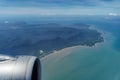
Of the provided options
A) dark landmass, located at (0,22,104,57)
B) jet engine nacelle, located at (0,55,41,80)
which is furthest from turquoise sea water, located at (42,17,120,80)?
jet engine nacelle, located at (0,55,41,80)

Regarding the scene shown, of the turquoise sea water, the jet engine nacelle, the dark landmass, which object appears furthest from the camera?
the dark landmass

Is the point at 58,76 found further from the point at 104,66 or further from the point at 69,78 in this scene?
the point at 104,66

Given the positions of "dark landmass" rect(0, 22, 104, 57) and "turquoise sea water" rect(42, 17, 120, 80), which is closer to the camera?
"turquoise sea water" rect(42, 17, 120, 80)

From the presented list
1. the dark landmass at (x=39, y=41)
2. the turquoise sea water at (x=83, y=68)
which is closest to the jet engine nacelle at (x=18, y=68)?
the turquoise sea water at (x=83, y=68)

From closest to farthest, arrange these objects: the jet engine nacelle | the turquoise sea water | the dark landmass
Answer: the jet engine nacelle → the turquoise sea water → the dark landmass

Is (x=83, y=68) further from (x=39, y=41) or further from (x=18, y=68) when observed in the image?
(x=39, y=41)

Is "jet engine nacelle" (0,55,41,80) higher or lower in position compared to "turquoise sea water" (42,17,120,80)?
higher

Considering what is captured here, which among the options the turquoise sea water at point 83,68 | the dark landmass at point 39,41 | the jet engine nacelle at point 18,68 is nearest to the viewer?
the jet engine nacelle at point 18,68

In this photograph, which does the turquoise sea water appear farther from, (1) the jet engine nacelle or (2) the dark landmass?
(1) the jet engine nacelle

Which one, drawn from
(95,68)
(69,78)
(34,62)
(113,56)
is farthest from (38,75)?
(113,56)

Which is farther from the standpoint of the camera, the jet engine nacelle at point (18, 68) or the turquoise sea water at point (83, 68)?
the turquoise sea water at point (83, 68)

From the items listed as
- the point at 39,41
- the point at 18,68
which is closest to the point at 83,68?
the point at 18,68

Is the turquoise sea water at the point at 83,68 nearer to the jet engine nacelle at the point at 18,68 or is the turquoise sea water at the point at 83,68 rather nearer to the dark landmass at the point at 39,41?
the dark landmass at the point at 39,41
